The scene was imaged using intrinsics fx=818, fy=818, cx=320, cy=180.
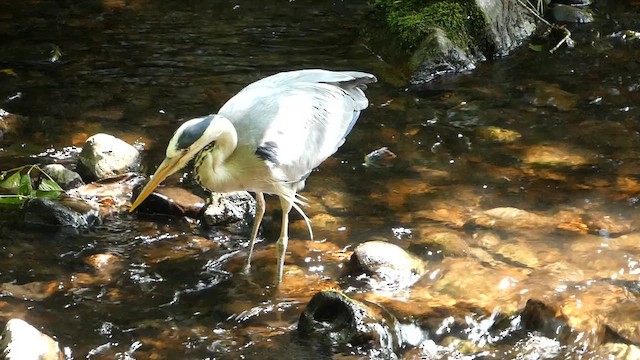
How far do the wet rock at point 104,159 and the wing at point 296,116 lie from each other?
52.5 inches

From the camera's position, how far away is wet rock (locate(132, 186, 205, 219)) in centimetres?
497

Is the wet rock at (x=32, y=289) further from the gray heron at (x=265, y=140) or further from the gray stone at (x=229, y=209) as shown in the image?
the gray stone at (x=229, y=209)

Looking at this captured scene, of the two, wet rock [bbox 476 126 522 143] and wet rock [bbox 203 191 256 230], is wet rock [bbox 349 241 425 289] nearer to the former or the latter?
wet rock [bbox 203 191 256 230]

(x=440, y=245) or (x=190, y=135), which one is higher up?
(x=190, y=135)

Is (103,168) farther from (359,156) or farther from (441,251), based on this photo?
(441,251)

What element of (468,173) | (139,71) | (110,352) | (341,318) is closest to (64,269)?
(110,352)

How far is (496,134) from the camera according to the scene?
6078mm

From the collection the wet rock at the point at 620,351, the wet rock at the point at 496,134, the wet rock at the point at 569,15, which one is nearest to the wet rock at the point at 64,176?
the wet rock at the point at 496,134

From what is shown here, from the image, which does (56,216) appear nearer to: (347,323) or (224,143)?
(224,143)

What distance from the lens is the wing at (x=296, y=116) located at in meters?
4.15

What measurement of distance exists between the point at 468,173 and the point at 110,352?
2814 millimetres

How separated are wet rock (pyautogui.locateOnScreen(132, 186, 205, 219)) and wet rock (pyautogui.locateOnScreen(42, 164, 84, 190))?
19.0 inches

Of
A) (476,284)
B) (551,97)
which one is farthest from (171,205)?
(551,97)

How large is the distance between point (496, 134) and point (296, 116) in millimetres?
2231
